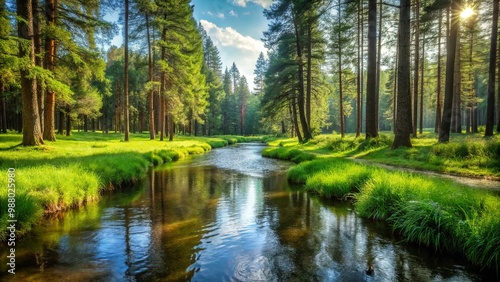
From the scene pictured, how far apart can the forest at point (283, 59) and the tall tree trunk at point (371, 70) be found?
65 millimetres

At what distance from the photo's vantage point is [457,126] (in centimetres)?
2555

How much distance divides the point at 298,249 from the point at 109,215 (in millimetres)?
5524

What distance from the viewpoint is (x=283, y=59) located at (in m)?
28.7

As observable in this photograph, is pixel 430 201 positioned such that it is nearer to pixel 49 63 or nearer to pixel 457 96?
pixel 49 63

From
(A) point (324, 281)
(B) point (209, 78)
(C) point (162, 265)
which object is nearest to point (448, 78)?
(A) point (324, 281)

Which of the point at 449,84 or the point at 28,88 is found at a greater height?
the point at 449,84

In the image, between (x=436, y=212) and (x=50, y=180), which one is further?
(x=50, y=180)

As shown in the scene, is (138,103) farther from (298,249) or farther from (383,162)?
(298,249)

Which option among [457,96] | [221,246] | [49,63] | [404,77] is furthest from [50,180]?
[457,96]

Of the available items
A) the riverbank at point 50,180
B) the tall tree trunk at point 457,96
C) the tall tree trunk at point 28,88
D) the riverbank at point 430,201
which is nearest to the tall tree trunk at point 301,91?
the tall tree trunk at point 457,96

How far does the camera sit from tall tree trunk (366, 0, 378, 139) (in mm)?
16656

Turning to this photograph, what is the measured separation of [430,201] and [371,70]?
1296cm

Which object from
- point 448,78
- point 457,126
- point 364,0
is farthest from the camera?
point 457,126

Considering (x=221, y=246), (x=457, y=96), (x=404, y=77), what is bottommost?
(x=221, y=246)
